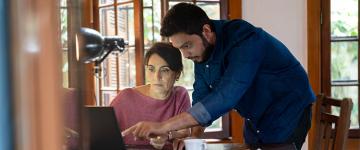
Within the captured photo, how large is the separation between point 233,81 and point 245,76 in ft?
0.17

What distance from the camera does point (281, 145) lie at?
1.80m

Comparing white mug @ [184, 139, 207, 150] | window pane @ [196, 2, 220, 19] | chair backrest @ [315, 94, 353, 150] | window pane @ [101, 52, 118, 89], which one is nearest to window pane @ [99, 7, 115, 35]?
window pane @ [101, 52, 118, 89]

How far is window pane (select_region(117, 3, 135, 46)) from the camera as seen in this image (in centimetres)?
306

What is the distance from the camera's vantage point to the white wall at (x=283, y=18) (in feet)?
10.00

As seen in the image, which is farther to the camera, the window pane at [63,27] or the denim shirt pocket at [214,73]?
the denim shirt pocket at [214,73]

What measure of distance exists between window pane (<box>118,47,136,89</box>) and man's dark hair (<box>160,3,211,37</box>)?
1357 mm

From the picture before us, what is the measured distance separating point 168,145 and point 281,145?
0.47 metres

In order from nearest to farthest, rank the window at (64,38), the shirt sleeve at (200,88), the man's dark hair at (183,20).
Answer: the window at (64,38)
the man's dark hair at (183,20)
the shirt sleeve at (200,88)

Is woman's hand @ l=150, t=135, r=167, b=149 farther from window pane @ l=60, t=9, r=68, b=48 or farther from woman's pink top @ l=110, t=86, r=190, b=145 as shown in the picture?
window pane @ l=60, t=9, r=68, b=48

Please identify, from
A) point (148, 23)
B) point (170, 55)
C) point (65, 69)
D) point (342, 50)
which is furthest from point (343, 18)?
point (65, 69)

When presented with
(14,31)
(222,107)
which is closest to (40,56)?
(14,31)

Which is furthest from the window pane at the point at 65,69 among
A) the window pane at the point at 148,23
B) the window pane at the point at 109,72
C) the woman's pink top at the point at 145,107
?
the window pane at the point at 109,72

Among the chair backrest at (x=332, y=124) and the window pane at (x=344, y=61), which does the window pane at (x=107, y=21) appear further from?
the chair backrest at (x=332, y=124)

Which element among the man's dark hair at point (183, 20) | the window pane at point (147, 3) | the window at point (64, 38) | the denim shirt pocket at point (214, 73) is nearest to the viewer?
the window at point (64, 38)
